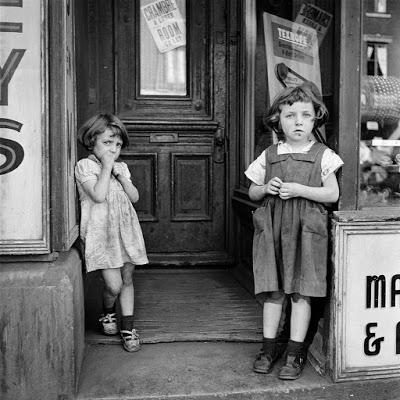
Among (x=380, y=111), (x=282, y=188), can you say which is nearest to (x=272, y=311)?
(x=282, y=188)

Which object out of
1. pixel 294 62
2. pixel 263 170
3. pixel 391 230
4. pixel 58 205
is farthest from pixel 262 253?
pixel 294 62

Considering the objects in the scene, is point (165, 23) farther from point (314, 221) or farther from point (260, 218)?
point (314, 221)

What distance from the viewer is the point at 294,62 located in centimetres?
383

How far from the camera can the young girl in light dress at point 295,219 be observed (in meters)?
2.69

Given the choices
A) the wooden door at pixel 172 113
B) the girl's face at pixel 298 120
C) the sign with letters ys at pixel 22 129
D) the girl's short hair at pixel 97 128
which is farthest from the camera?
the wooden door at pixel 172 113

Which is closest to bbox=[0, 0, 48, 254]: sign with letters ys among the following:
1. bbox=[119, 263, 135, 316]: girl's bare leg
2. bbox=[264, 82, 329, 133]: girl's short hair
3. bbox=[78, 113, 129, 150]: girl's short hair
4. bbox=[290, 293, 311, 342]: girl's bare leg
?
bbox=[78, 113, 129, 150]: girl's short hair

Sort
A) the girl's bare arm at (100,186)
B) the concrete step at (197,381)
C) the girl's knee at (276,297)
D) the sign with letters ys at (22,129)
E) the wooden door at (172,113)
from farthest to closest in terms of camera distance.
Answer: the wooden door at (172,113)
the girl's bare arm at (100,186)
the girl's knee at (276,297)
the concrete step at (197,381)
the sign with letters ys at (22,129)

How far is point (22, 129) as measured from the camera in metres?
2.51

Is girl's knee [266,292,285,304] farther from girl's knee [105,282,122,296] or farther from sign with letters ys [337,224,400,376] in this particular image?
girl's knee [105,282,122,296]

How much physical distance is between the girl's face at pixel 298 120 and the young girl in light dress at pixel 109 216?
3.05ft

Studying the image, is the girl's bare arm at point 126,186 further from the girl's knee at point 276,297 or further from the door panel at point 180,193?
the door panel at point 180,193

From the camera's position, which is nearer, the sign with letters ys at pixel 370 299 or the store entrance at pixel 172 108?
the sign with letters ys at pixel 370 299

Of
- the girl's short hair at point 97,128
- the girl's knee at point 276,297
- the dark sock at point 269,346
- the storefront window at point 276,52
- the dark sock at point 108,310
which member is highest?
the storefront window at point 276,52

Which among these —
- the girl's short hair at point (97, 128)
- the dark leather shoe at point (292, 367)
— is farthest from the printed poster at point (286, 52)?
the dark leather shoe at point (292, 367)
